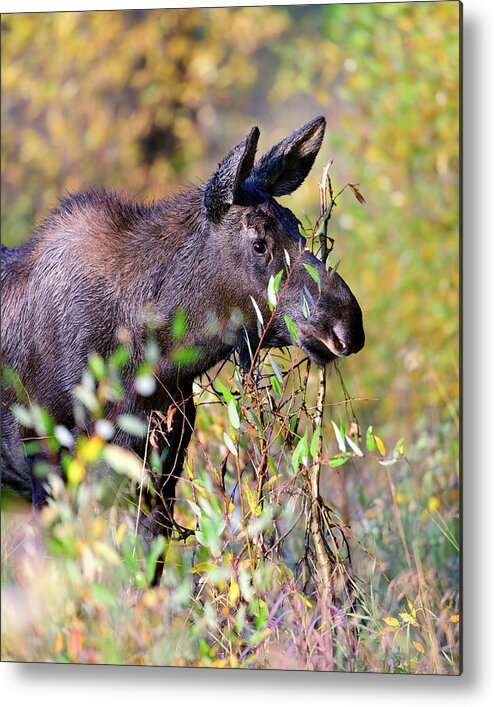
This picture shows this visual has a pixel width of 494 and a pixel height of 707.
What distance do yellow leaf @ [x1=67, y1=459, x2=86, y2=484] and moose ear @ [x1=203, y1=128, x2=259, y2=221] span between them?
31.6 inches

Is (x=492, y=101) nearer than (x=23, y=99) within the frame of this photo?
Yes

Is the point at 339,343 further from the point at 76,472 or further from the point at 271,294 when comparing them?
the point at 76,472

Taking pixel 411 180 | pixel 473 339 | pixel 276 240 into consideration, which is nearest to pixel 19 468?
pixel 276 240

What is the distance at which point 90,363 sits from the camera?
3971 millimetres

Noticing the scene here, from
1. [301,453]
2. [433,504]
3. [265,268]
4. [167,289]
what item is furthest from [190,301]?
[433,504]

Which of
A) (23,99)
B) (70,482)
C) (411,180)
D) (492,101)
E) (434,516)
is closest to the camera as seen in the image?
(492,101)

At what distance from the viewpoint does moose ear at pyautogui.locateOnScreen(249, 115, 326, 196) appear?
3.97 metres

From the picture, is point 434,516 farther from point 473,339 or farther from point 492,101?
point 492,101

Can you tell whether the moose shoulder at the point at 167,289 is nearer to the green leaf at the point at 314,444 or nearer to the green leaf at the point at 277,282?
the green leaf at the point at 277,282

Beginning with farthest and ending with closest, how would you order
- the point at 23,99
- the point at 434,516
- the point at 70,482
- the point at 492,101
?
the point at 23,99 < the point at 434,516 < the point at 70,482 < the point at 492,101

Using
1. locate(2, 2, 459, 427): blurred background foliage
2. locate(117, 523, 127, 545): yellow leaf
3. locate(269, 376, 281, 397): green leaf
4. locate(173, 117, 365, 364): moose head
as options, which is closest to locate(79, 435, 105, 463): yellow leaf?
locate(117, 523, 127, 545): yellow leaf

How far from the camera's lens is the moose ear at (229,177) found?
3.70m

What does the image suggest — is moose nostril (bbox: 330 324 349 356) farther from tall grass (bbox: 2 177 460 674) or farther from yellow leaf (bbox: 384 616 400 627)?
yellow leaf (bbox: 384 616 400 627)

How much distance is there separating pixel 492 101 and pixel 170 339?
1.12 meters
